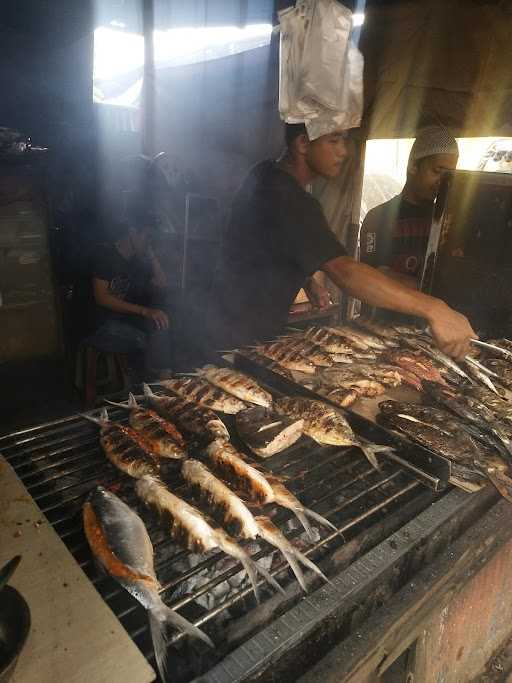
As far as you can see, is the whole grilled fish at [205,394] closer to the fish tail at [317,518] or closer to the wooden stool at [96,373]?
the fish tail at [317,518]

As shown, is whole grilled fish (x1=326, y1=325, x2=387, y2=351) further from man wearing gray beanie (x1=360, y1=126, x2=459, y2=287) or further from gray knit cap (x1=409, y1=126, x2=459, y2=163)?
gray knit cap (x1=409, y1=126, x2=459, y2=163)

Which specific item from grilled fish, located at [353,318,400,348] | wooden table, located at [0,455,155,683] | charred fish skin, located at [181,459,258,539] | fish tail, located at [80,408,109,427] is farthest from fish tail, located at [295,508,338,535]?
grilled fish, located at [353,318,400,348]

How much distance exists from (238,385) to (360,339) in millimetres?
1726

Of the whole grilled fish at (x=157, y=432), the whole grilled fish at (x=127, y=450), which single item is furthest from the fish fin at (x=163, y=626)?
the whole grilled fish at (x=157, y=432)

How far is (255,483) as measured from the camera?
98.4 inches

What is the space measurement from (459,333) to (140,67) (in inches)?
417

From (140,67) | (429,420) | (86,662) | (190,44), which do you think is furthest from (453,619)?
(140,67)

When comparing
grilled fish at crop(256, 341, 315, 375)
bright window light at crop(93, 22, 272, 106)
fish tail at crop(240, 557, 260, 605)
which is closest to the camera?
fish tail at crop(240, 557, 260, 605)

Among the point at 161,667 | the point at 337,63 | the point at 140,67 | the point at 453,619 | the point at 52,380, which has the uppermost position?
the point at 140,67

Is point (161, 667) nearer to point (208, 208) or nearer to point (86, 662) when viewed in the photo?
point (86, 662)

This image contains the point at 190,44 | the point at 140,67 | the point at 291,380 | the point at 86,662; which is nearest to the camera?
the point at 86,662

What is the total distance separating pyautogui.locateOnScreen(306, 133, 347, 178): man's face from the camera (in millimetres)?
4547

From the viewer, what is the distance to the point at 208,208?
1063 centimetres

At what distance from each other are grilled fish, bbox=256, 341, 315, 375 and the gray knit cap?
148 inches
